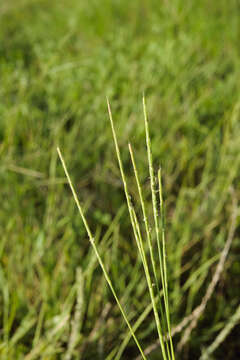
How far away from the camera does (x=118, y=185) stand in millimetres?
1368

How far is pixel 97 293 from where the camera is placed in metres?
1.05

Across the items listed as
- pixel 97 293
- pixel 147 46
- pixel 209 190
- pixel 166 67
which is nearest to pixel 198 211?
pixel 209 190

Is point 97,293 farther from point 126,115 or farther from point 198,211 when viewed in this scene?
point 126,115

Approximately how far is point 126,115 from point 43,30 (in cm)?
117

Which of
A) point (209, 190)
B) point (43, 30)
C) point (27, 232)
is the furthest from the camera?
point (43, 30)

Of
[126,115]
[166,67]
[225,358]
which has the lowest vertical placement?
[225,358]

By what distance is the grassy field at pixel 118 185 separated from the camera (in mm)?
990

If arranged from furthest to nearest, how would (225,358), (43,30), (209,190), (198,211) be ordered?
(43,30), (209,190), (198,211), (225,358)

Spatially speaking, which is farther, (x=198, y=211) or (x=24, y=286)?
(x=198, y=211)

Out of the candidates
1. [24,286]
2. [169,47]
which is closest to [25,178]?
[24,286]

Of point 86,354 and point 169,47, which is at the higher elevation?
point 169,47

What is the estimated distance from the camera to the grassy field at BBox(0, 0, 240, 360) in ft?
3.25

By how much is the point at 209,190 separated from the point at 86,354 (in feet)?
2.19

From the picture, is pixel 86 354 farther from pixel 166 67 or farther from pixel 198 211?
pixel 166 67
